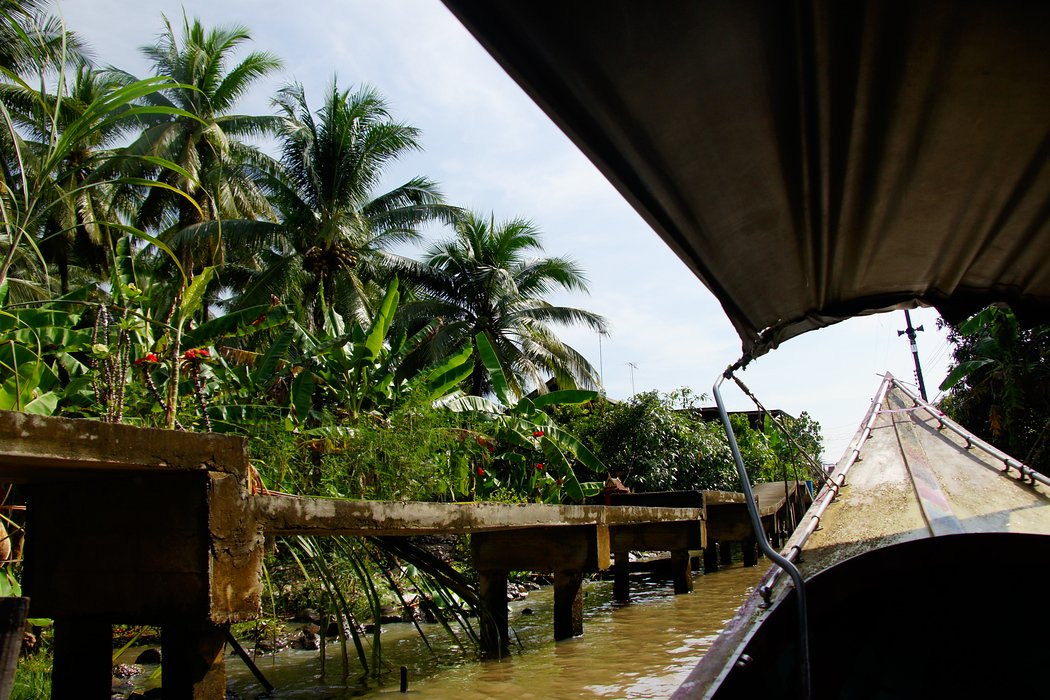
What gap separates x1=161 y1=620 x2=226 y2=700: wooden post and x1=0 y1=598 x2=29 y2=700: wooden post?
3.32ft

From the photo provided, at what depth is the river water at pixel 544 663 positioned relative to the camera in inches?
171

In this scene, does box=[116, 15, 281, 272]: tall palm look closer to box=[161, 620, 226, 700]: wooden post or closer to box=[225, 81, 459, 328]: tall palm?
box=[225, 81, 459, 328]: tall palm

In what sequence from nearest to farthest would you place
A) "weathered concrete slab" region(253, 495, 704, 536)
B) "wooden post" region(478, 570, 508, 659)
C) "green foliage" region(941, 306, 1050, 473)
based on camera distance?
"weathered concrete slab" region(253, 495, 704, 536)
"wooden post" region(478, 570, 508, 659)
"green foliage" region(941, 306, 1050, 473)

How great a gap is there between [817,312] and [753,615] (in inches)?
45.3

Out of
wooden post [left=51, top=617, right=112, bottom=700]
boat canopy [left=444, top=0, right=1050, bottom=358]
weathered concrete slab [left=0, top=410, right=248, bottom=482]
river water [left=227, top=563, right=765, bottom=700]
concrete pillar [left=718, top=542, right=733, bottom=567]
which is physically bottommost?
concrete pillar [left=718, top=542, right=733, bottom=567]

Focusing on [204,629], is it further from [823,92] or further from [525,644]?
[525,644]

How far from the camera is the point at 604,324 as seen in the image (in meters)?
23.1

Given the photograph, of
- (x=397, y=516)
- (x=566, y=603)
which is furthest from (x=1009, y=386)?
(x=397, y=516)

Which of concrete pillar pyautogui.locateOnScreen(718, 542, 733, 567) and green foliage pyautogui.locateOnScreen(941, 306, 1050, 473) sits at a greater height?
green foliage pyautogui.locateOnScreen(941, 306, 1050, 473)

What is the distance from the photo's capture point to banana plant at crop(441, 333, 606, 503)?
28.7 ft

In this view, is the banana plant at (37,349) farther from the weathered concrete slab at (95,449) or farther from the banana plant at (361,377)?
the banana plant at (361,377)

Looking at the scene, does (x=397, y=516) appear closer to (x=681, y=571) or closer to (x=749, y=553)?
(x=681, y=571)

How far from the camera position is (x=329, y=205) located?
64.6ft

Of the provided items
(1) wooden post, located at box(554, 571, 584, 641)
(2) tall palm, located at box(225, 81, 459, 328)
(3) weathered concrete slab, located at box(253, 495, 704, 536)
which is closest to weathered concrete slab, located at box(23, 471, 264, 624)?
(3) weathered concrete slab, located at box(253, 495, 704, 536)
